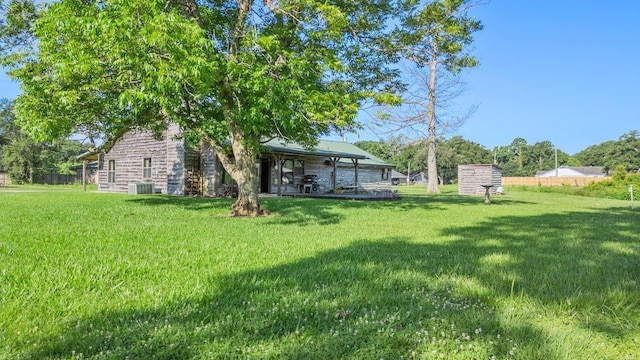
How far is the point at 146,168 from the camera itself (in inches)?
856

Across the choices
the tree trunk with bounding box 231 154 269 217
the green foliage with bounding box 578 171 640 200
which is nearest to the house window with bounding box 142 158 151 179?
the tree trunk with bounding box 231 154 269 217

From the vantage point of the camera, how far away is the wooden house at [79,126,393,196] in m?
19.7

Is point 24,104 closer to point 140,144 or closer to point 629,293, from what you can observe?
point 629,293

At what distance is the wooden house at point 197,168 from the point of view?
19656 millimetres

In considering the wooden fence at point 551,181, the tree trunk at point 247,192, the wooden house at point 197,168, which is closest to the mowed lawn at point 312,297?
the tree trunk at point 247,192

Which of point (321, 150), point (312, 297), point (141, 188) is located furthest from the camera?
point (321, 150)

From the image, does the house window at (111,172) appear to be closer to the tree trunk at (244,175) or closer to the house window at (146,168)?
the house window at (146,168)

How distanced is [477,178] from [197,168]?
60.4 ft

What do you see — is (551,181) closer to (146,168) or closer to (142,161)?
(146,168)

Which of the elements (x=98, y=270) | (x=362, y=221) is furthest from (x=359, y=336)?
(x=362, y=221)

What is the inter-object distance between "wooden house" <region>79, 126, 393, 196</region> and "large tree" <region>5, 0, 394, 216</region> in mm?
7069

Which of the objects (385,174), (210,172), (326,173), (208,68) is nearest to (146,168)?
(210,172)

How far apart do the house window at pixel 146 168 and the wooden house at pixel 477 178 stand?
800 inches

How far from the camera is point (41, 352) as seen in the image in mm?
2135
